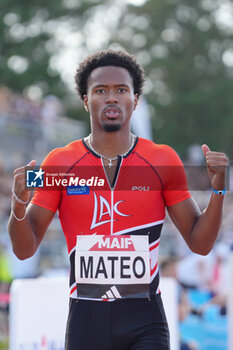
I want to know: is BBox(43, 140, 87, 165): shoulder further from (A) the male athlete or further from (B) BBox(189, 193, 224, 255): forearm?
(B) BBox(189, 193, 224, 255): forearm

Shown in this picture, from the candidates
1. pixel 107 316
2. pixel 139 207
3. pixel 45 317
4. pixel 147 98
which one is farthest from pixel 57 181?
pixel 147 98

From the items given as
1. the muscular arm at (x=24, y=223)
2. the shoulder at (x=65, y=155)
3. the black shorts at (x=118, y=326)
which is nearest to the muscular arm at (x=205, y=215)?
the black shorts at (x=118, y=326)

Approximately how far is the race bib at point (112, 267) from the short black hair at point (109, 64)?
891mm

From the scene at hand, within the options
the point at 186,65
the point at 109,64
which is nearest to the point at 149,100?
the point at 186,65

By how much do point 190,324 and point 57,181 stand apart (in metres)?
4.45

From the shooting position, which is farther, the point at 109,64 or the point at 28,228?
the point at 109,64

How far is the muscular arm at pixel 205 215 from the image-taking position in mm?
3023

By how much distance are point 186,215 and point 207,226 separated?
145mm

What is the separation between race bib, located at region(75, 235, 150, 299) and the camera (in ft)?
10.1

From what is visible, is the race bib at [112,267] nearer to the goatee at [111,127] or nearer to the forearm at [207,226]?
the forearm at [207,226]

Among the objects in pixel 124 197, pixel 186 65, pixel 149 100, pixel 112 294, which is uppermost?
pixel 186 65

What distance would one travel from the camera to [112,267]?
3098 mm

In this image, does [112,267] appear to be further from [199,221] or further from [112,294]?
[199,221]

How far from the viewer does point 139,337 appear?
303 centimetres
